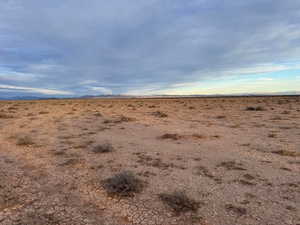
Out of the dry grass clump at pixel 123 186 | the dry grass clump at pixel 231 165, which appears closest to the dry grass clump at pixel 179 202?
the dry grass clump at pixel 123 186

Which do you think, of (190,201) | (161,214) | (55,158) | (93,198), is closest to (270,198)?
(190,201)

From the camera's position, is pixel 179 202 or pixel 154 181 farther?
pixel 154 181

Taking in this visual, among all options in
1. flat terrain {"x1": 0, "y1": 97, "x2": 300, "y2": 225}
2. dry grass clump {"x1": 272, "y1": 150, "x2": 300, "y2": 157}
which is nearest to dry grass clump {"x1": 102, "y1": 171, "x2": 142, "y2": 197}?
flat terrain {"x1": 0, "y1": 97, "x2": 300, "y2": 225}

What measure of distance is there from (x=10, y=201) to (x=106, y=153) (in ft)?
12.5

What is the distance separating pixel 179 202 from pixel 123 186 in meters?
1.44

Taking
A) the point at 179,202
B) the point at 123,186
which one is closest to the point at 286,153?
the point at 179,202

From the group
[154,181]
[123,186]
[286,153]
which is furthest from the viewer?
[286,153]

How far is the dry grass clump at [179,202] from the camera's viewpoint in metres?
4.06

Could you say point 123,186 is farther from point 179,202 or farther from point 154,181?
point 179,202

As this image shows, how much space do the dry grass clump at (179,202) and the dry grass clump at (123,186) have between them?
73 cm

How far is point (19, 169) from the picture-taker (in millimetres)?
6242

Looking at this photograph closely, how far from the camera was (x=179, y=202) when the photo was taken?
423cm

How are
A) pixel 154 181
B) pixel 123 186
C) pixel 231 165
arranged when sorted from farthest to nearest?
pixel 231 165
pixel 154 181
pixel 123 186

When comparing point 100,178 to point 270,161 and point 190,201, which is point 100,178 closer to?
point 190,201
